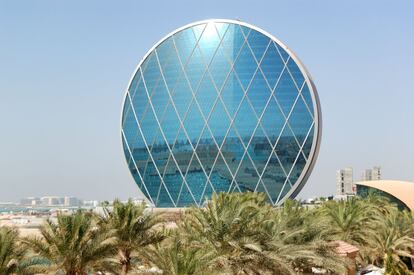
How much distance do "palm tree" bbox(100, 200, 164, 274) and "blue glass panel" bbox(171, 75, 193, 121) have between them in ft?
171

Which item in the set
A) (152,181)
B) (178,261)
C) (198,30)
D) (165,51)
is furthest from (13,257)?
(165,51)

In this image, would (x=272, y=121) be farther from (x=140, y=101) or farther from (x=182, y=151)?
(x=140, y=101)

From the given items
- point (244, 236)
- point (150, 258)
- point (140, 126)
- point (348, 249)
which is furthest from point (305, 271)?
point (140, 126)

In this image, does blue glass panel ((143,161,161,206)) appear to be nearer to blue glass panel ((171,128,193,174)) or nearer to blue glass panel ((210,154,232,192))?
blue glass panel ((171,128,193,174))

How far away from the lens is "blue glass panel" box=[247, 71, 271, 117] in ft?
244

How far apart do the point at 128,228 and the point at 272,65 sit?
5175cm

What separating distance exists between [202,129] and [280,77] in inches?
433

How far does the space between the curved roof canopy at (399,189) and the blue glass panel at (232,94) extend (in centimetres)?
1753

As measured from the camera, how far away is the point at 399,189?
69.6 metres

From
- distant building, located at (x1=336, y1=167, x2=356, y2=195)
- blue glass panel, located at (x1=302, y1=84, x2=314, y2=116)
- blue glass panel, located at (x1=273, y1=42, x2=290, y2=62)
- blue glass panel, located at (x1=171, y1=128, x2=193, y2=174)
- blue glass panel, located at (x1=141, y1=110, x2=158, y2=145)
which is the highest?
blue glass panel, located at (x1=273, y1=42, x2=290, y2=62)

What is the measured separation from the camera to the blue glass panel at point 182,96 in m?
78.5

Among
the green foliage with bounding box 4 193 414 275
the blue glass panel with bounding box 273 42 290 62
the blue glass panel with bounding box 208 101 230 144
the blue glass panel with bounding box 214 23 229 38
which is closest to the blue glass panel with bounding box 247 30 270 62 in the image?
the blue glass panel with bounding box 273 42 290 62

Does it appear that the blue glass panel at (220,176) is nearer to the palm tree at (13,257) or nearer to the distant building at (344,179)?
the palm tree at (13,257)

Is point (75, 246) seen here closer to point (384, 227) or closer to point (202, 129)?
point (384, 227)
